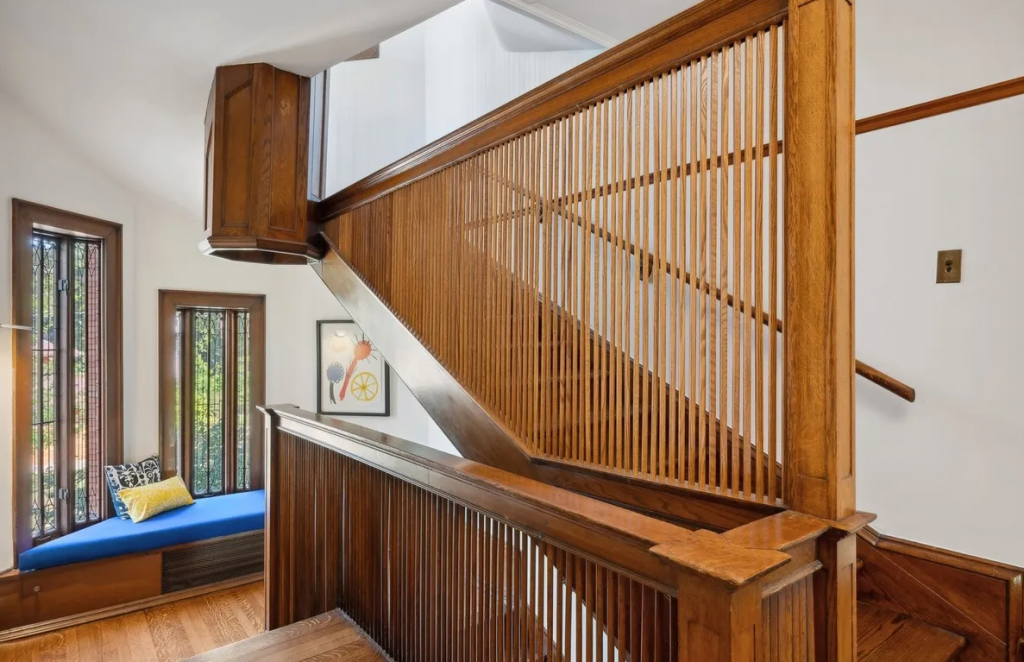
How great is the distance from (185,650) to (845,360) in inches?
162

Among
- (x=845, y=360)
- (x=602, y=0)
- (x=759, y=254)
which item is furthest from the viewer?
(x=602, y=0)

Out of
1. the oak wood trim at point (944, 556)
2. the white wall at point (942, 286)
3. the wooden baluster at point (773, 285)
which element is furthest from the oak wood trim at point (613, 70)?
the oak wood trim at point (944, 556)

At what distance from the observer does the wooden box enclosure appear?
9.36ft

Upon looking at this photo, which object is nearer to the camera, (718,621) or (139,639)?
(718,621)

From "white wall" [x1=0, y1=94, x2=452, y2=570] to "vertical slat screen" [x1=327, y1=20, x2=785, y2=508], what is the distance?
231cm

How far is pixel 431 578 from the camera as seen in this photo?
5.64 feet

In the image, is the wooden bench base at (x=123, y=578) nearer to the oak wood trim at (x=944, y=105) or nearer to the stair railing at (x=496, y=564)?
the stair railing at (x=496, y=564)

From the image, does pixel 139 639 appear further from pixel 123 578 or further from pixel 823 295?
pixel 823 295

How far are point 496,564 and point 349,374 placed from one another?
13.2 ft

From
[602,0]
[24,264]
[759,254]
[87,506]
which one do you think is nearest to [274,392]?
[87,506]

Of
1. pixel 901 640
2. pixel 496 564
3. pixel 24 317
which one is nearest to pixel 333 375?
pixel 24 317

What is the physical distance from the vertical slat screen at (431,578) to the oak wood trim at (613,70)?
3.96 ft

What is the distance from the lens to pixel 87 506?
4215mm

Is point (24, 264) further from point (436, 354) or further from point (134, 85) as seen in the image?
point (436, 354)
